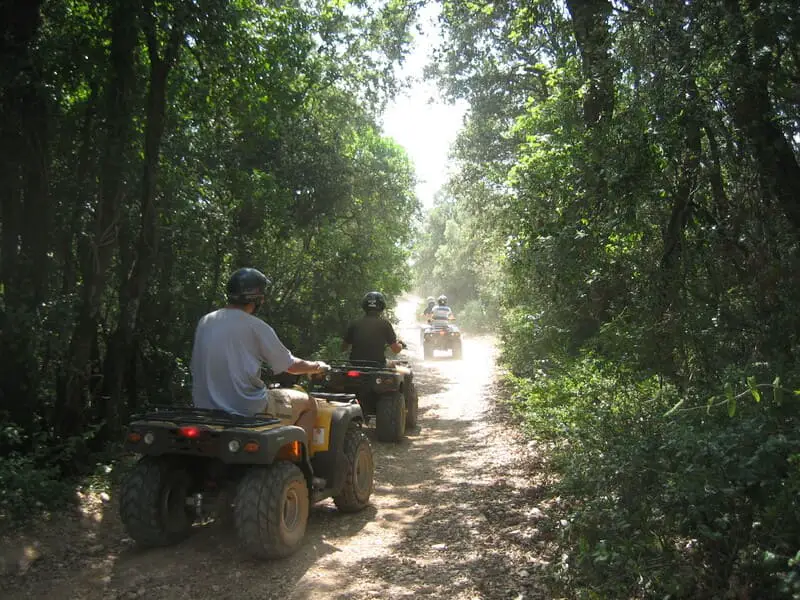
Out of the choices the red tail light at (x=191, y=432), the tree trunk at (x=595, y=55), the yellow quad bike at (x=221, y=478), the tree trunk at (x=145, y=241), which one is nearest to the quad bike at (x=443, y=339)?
the tree trunk at (x=595, y=55)

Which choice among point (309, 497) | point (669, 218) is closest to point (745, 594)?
point (309, 497)

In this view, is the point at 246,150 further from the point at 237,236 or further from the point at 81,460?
the point at 81,460

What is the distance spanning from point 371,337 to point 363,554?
476 centimetres

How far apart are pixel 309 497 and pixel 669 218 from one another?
4.63 m

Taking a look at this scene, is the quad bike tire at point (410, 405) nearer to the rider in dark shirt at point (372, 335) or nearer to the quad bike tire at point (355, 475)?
the rider in dark shirt at point (372, 335)

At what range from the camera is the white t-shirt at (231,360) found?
202 inches

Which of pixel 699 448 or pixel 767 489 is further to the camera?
pixel 699 448

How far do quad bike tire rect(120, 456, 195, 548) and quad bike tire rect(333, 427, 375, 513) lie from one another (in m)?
1.41

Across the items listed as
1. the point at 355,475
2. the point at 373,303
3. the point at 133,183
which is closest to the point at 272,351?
the point at 355,475

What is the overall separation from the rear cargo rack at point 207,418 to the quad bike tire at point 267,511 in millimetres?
349

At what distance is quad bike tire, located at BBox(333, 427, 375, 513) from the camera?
6.08 meters

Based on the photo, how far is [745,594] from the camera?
3.39 metres

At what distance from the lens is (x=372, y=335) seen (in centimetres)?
982

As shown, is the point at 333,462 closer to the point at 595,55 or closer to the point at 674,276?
the point at 674,276
